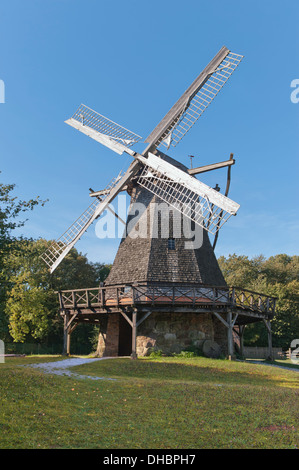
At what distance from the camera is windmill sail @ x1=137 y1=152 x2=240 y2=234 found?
677 inches

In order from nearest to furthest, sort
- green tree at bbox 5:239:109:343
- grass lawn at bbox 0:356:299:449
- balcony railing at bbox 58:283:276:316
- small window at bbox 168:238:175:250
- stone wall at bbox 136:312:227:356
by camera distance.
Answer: grass lawn at bbox 0:356:299:449 → balcony railing at bbox 58:283:276:316 → stone wall at bbox 136:312:227:356 → small window at bbox 168:238:175:250 → green tree at bbox 5:239:109:343

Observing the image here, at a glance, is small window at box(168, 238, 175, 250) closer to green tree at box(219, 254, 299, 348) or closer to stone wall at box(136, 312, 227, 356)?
stone wall at box(136, 312, 227, 356)

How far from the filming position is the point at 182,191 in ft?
63.5

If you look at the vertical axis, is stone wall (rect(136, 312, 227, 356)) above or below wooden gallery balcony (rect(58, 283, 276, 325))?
below

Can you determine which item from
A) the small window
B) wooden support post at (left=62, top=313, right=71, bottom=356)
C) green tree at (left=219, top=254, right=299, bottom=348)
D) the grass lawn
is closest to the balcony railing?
wooden support post at (left=62, top=313, right=71, bottom=356)

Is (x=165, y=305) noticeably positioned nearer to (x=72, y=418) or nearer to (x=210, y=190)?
(x=210, y=190)

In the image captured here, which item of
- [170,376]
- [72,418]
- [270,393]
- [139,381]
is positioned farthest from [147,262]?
[72,418]

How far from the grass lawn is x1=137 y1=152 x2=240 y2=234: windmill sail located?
7323 millimetres

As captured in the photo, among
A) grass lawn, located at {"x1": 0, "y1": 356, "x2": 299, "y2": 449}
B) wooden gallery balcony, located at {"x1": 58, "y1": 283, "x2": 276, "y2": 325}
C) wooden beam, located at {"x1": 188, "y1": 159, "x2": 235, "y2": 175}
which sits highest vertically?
wooden beam, located at {"x1": 188, "y1": 159, "x2": 235, "y2": 175}

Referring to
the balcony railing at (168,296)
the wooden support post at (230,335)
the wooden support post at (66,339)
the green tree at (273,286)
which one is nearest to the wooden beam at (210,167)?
the balcony railing at (168,296)

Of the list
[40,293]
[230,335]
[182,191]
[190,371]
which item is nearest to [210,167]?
[182,191]

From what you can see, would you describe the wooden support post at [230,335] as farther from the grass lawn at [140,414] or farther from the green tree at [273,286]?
the green tree at [273,286]

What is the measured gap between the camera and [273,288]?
38.0m

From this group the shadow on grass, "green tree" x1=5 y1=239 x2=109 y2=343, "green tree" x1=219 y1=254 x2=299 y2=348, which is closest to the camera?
the shadow on grass
